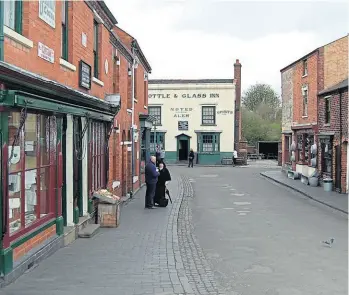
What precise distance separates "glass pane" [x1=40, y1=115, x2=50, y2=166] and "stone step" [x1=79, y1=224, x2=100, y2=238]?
2285 mm

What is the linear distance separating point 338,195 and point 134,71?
10.3 meters

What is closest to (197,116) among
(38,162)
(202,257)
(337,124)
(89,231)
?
(337,124)

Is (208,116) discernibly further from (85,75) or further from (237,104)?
(85,75)

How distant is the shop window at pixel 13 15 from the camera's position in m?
7.36

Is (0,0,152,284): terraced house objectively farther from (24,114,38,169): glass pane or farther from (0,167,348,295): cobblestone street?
(0,167,348,295): cobblestone street

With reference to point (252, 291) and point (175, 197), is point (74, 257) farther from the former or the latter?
point (175, 197)

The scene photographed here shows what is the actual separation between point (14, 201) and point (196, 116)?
40716 mm

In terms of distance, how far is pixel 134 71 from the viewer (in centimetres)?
2230

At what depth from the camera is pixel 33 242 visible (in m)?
8.25

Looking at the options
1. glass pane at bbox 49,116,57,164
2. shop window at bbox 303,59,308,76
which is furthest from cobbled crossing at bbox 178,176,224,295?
shop window at bbox 303,59,308,76

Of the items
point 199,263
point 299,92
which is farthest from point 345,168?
point 199,263

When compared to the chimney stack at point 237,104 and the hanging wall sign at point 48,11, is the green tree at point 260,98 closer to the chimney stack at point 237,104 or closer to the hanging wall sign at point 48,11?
the chimney stack at point 237,104

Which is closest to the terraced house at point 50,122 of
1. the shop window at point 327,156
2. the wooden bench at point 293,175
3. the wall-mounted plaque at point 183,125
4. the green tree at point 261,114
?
the shop window at point 327,156

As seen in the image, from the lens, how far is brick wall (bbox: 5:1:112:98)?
7.74 meters
